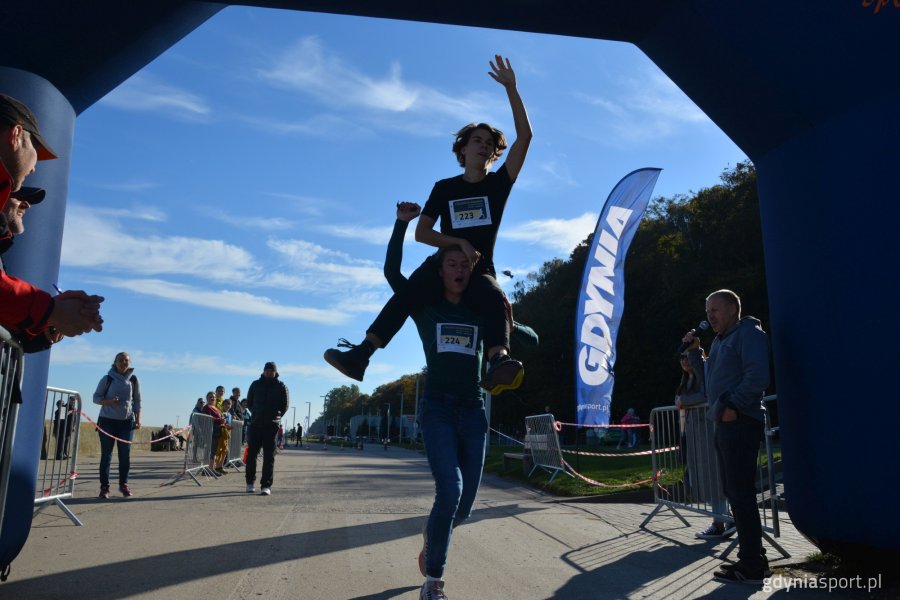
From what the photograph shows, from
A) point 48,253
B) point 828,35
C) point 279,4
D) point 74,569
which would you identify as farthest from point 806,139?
point 74,569

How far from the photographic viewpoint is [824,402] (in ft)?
13.3

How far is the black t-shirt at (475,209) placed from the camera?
13.0 ft

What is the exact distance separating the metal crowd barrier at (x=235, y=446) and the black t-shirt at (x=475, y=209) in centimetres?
1295

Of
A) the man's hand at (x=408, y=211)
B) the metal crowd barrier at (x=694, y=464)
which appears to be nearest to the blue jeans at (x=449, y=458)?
the man's hand at (x=408, y=211)

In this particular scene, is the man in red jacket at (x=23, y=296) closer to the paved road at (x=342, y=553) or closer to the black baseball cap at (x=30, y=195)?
the black baseball cap at (x=30, y=195)

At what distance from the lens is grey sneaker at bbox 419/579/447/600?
Answer: 11.1ft

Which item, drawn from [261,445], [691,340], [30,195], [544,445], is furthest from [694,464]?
[261,445]

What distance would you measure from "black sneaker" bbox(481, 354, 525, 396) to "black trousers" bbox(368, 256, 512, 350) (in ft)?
0.97

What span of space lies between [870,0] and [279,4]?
3.67 meters

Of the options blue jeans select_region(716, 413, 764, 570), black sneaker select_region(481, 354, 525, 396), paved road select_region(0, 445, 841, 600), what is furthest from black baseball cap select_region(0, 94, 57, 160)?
blue jeans select_region(716, 413, 764, 570)

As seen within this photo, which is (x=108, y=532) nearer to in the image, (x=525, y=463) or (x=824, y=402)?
(x=824, y=402)

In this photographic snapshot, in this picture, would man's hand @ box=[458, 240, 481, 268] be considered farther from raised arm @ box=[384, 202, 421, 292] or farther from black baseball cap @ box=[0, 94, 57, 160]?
black baseball cap @ box=[0, 94, 57, 160]

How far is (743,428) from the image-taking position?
4.48 metres

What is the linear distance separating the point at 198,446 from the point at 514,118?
1013 centimetres
